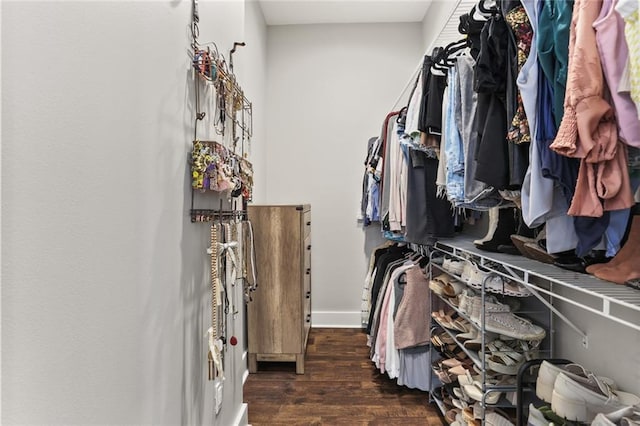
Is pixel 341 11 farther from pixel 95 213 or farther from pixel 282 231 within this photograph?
pixel 95 213

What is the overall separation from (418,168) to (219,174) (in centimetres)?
107

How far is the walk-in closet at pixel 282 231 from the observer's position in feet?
1.95

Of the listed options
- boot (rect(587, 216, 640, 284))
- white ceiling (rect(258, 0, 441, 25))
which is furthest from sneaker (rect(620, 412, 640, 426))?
white ceiling (rect(258, 0, 441, 25))

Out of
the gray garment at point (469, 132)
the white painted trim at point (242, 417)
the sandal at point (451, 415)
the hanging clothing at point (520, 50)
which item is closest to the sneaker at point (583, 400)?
the gray garment at point (469, 132)

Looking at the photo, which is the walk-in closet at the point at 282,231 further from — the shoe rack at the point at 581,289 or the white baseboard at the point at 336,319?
the white baseboard at the point at 336,319

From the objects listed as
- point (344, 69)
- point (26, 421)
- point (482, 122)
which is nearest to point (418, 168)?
point (482, 122)

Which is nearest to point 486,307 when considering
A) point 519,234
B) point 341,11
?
point 519,234

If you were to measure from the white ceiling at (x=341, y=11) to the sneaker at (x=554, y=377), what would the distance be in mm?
3094

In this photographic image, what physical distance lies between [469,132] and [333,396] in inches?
70.2

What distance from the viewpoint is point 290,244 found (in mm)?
2500

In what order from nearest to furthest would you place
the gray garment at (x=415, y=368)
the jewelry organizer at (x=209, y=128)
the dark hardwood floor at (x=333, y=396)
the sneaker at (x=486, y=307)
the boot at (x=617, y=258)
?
the boot at (x=617, y=258), the jewelry organizer at (x=209, y=128), the sneaker at (x=486, y=307), the dark hardwood floor at (x=333, y=396), the gray garment at (x=415, y=368)

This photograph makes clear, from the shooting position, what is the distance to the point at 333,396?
2219 millimetres

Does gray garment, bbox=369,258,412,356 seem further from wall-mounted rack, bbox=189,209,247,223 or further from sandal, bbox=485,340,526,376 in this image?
wall-mounted rack, bbox=189,209,247,223

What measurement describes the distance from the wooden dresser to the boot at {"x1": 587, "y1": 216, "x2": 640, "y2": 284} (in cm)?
181
